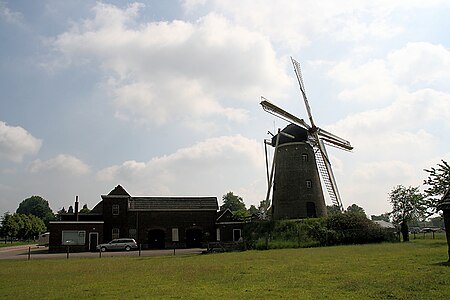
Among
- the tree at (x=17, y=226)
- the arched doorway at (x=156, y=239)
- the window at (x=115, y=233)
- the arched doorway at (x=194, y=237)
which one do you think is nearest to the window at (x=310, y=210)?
the arched doorway at (x=194, y=237)

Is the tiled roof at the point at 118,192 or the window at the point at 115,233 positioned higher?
the tiled roof at the point at 118,192

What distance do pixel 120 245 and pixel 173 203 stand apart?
932 centimetres

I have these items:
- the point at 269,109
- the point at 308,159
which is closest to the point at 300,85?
the point at 269,109

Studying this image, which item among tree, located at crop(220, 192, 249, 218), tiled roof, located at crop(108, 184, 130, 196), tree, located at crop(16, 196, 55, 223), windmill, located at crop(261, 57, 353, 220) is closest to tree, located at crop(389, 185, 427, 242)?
windmill, located at crop(261, 57, 353, 220)

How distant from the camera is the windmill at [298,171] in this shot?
129 ft

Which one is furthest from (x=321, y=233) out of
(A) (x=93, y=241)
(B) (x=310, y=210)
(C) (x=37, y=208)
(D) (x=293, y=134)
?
(C) (x=37, y=208)

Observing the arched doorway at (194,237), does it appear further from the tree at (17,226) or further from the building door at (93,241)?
the tree at (17,226)

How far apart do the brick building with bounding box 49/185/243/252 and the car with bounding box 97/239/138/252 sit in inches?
116

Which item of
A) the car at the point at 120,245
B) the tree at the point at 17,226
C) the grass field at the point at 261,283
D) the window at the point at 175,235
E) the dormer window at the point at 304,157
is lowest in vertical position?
the grass field at the point at 261,283

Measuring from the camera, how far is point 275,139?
4234 cm

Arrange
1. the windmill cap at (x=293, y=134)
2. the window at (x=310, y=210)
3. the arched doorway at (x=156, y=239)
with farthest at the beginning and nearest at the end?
1. the arched doorway at (x=156, y=239)
2. the windmill cap at (x=293, y=134)
3. the window at (x=310, y=210)

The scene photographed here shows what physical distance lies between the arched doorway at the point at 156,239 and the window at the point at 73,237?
7005 mm

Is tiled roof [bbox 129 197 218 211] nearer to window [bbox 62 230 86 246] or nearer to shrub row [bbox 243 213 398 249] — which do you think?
window [bbox 62 230 86 246]

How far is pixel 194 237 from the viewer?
153 ft
